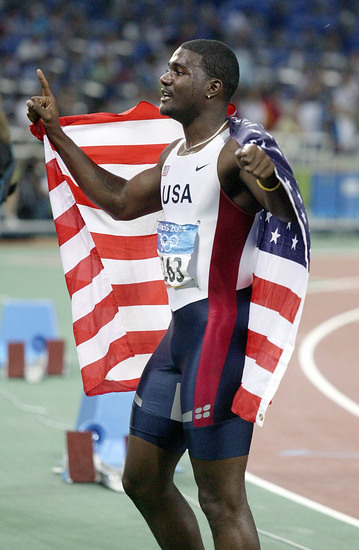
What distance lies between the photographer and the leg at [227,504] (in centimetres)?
394

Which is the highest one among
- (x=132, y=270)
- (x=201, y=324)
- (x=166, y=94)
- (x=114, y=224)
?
(x=166, y=94)

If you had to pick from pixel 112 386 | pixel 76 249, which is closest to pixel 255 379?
pixel 112 386

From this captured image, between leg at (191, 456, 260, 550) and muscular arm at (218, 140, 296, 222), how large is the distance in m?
0.95

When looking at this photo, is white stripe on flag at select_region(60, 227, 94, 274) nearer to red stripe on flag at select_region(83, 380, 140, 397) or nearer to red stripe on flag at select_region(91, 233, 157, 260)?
red stripe on flag at select_region(91, 233, 157, 260)

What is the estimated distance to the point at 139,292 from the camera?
5.10m

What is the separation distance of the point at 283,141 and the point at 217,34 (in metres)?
4.69

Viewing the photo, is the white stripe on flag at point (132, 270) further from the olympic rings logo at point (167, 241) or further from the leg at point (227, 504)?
the leg at point (227, 504)

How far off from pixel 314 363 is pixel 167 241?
668 centimetres

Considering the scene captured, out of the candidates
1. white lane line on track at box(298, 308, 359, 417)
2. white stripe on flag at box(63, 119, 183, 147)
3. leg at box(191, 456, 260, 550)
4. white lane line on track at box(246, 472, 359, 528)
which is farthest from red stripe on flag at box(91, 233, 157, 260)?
white lane line on track at box(298, 308, 359, 417)

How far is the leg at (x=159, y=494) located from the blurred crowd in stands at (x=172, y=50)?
17.2 meters

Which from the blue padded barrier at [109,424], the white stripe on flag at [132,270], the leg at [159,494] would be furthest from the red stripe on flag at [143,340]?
the blue padded barrier at [109,424]

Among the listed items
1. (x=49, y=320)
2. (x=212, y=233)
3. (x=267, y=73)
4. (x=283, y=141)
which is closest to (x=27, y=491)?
(x=212, y=233)

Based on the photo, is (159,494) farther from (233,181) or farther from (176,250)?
(233,181)

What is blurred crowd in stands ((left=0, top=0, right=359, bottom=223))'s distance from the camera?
910 inches
